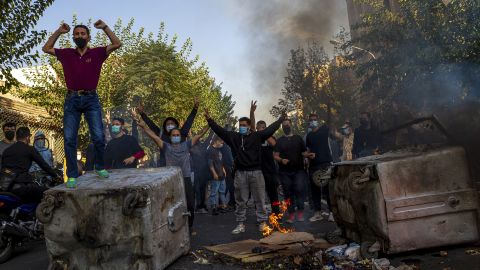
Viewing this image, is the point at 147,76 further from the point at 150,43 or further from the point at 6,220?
the point at 6,220

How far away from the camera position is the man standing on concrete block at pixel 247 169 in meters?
7.29

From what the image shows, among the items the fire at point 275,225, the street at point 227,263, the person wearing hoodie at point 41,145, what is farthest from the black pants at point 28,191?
the fire at point 275,225

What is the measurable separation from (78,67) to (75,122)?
2.23 ft

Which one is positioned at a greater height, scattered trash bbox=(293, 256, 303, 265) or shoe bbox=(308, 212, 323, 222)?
shoe bbox=(308, 212, 323, 222)

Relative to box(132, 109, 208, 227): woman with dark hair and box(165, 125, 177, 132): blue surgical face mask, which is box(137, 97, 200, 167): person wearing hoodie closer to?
box(165, 125, 177, 132): blue surgical face mask

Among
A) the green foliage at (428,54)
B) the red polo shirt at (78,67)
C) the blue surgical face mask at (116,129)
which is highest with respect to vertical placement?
the green foliage at (428,54)

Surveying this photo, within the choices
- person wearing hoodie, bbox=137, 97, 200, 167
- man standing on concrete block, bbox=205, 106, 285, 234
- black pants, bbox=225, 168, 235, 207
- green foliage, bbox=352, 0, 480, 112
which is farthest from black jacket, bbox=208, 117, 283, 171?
green foliage, bbox=352, 0, 480, 112

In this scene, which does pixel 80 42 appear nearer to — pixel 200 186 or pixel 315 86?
pixel 200 186

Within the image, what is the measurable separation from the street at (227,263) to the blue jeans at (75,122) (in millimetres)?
1514

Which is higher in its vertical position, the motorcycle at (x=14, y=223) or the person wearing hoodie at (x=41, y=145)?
the person wearing hoodie at (x=41, y=145)

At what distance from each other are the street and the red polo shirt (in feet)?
7.97

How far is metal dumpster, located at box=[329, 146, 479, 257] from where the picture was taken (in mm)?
4695

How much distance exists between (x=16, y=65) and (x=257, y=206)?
6.79 metres

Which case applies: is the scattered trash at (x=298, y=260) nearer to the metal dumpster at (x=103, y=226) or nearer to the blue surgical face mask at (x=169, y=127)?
the metal dumpster at (x=103, y=226)
